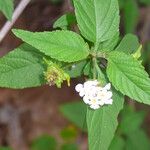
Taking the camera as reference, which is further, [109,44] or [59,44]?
[109,44]

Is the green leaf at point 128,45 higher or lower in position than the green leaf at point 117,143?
higher

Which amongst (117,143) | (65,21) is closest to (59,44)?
(65,21)

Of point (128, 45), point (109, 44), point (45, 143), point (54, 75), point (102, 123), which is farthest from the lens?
point (45, 143)

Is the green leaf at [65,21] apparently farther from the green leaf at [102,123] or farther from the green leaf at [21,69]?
the green leaf at [102,123]

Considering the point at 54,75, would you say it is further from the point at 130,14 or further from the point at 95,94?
the point at 130,14

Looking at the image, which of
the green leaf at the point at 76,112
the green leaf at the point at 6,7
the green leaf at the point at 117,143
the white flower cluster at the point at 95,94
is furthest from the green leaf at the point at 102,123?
the green leaf at the point at 76,112

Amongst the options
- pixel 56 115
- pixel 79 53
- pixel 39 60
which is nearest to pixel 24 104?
pixel 56 115
